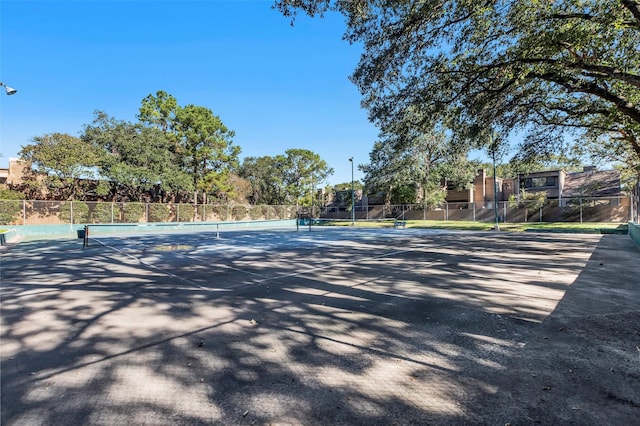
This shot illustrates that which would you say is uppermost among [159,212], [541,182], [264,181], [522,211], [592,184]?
[264,181]

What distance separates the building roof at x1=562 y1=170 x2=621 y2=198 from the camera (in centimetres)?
4066

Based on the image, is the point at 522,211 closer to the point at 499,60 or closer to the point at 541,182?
the point at 541,182

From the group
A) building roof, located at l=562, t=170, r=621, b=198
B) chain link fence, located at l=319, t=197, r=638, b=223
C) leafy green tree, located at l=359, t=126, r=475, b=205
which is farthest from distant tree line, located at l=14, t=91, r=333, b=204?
building roof, located at l=562, t=170, r=621, b=198

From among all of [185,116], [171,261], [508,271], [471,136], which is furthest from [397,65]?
[185,116]

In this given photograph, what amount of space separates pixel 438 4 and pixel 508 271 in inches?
281

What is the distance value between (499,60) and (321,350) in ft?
36.0

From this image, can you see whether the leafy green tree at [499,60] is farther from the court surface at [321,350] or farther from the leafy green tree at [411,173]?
the leafy green tree at [411,173]

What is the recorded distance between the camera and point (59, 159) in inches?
1239

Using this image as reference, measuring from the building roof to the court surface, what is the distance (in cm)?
4020

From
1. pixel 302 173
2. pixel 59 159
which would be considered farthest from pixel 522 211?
pixel 59 159

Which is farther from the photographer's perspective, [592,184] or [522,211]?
[592,184]

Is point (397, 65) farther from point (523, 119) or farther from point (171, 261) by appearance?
point (171, 261)

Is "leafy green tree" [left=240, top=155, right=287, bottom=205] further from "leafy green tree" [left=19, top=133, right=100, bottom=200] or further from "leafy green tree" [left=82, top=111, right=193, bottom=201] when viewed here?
"leafy green tree" [left=19, top=133, right=100, bottom=200]

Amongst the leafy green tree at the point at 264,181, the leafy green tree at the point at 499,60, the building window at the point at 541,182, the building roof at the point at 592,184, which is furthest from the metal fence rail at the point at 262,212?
the leafy green tree at the point at 499,60
